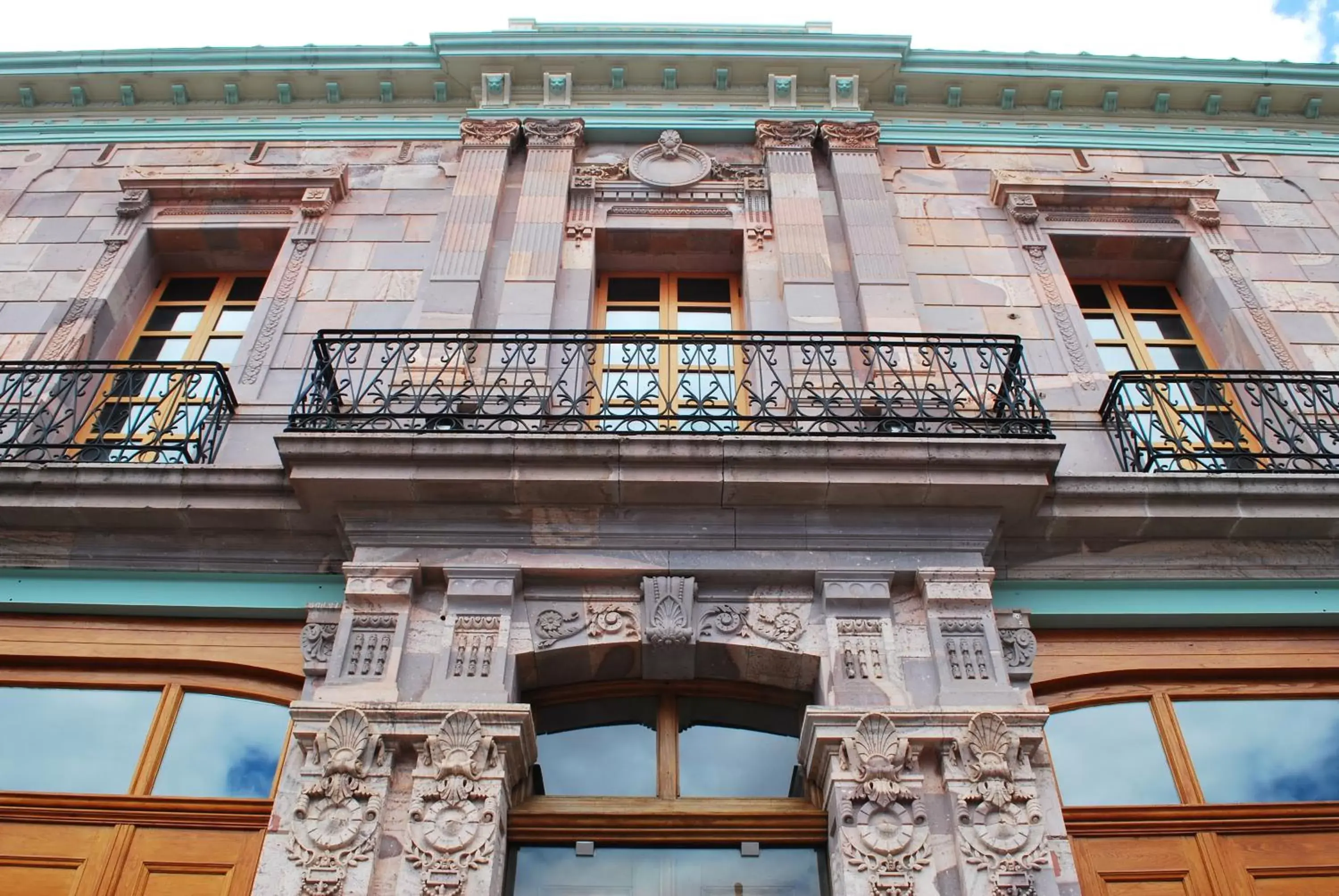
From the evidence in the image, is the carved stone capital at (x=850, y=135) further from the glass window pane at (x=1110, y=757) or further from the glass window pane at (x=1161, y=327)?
the glass window pane at (x=1110, y=757)

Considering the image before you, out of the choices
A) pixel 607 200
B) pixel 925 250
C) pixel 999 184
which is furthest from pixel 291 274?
pixel 999 184

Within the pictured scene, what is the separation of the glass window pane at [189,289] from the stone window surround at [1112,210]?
7149 millimetres

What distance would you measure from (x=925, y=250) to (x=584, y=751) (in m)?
5.36

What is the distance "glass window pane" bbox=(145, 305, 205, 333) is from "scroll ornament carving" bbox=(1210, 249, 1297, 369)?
878 cm

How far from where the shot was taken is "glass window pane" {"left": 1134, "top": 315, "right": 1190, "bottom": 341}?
9.19m

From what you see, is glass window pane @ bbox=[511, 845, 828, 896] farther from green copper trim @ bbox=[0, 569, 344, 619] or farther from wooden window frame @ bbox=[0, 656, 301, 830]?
green copper trim @ bbox=[0, 569, 344, 619]

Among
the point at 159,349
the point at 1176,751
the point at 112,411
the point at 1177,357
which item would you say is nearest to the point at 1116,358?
the point at 1177,357

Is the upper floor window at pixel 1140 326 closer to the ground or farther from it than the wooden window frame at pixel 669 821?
farther from it

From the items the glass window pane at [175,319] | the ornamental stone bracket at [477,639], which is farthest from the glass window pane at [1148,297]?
the glass window pane at [175,319]

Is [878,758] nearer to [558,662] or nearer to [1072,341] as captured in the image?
[558,662]

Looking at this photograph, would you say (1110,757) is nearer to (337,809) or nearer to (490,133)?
(337,809)

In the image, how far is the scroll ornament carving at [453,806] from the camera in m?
4.93

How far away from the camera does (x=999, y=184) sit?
9.70 meters

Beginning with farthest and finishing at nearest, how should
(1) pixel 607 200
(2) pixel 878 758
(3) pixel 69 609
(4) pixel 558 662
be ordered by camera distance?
(1) pixel 607 200 → (3) pixel 69 609 → (4) pixel 558 662 → (2) pixel 878 758
